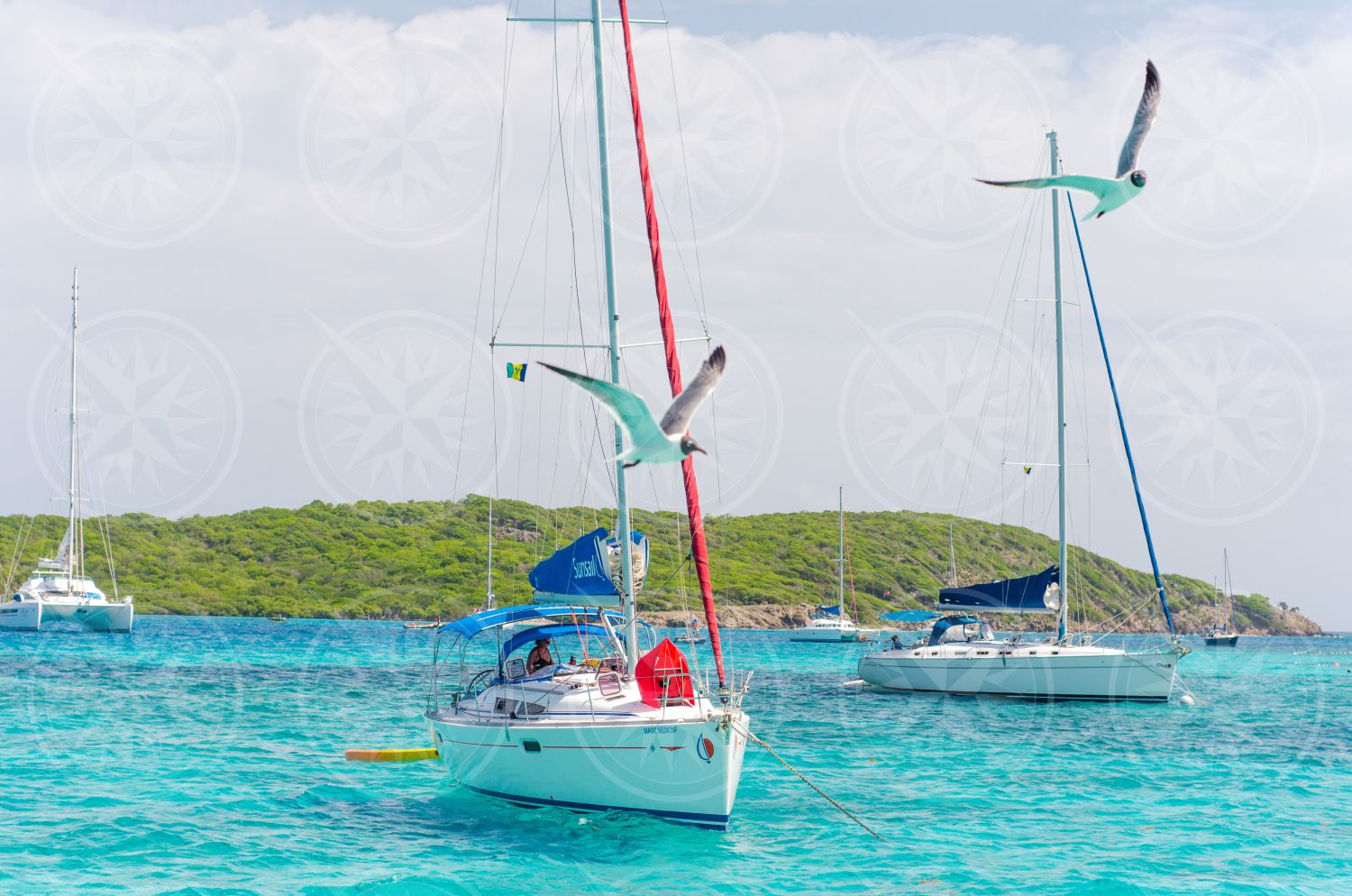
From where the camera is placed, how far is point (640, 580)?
19328 millimetres

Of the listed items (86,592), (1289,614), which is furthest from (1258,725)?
(1289,614)

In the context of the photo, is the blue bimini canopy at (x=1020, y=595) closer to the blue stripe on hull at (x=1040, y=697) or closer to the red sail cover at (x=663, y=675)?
the blue stripe on hull at (x=1040, y=697)

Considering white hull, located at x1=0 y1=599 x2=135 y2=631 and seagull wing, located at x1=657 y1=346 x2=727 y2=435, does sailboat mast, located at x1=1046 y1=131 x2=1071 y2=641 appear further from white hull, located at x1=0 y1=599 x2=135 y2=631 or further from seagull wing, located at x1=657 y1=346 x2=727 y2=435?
white hull, located at x1=0 y1=599 x2=135 y2=631

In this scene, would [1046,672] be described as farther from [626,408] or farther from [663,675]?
[626,408]

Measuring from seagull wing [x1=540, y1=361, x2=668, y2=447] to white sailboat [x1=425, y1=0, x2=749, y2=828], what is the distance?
4670 millimetres

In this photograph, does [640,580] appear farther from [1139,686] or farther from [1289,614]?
[1289,614]

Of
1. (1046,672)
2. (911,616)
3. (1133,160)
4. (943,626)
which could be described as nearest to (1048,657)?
(1046,672)

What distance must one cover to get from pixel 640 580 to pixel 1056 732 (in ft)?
58.4

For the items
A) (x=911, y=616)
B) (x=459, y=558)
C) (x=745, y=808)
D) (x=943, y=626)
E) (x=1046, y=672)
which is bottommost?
(x=745, y=808)

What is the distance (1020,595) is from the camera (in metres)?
40.6

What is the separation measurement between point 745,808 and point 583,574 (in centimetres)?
511

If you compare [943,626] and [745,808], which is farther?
[943,626]

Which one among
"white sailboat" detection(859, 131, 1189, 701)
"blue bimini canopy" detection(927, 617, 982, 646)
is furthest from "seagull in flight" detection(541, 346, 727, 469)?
"blue bimini canopy" detection(927, 617, 982, 646)

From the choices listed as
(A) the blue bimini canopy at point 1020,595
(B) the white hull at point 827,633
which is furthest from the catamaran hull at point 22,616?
(A) the blue bimini canopy at point 1020,595
